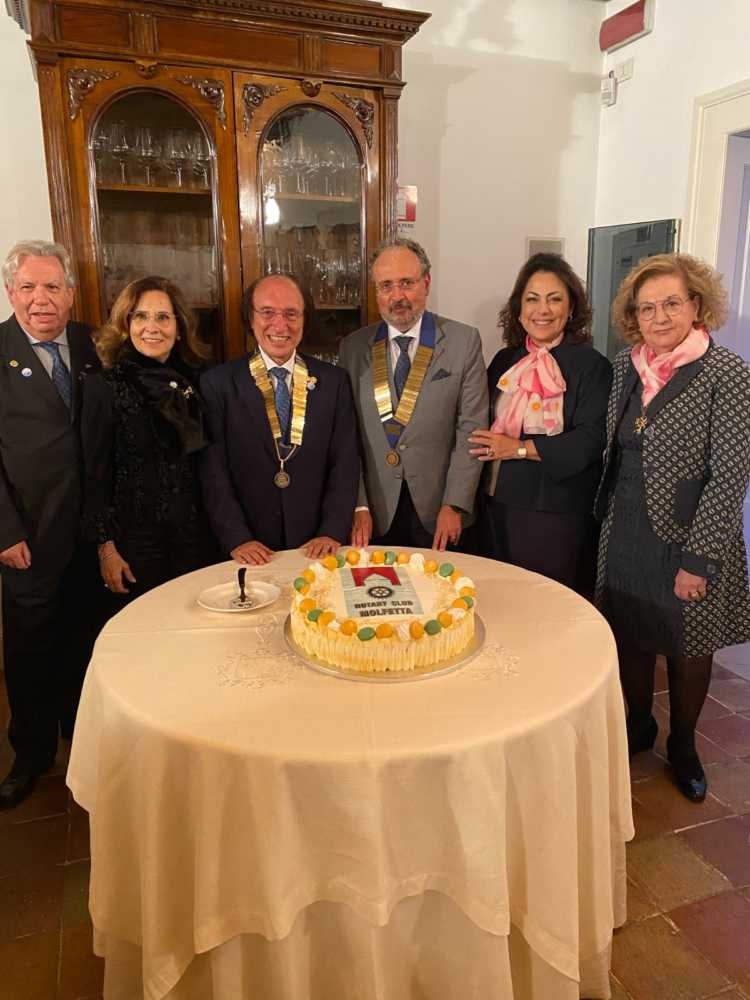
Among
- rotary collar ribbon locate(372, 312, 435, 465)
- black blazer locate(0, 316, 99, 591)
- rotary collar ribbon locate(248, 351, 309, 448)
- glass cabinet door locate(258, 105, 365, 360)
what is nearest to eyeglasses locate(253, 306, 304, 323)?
rotary collar ribbon locate(248, 351, 309, 448)

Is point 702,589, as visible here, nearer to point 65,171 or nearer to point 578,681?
point 578,681

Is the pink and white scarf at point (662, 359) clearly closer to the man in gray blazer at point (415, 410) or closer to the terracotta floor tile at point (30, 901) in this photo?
the man in gray blazer at point (415, 410)

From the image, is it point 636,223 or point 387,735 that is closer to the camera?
point 387,735

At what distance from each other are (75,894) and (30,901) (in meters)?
0.10

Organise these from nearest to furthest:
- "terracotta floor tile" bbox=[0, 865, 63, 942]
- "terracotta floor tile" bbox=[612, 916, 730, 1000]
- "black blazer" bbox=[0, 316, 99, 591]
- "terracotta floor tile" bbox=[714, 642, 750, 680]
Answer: "terracotta floor tile" bbox=[612, 916, 730, 1000], "terracotta floor tile" bbox=[0, 865, 63, 942], "black blazer" bbox=[0, 316, 99, 591], "terracotta floor tile" bbox=[714, 642, 750, 680]

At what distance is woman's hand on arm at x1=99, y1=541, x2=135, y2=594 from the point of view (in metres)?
2.13

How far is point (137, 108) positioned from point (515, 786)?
2.45 metres

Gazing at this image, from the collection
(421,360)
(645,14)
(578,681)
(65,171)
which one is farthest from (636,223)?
(578,681)

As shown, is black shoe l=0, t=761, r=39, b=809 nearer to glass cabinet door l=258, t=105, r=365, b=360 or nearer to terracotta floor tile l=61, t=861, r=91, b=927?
terracotta floor tile l=61, t=861, r=91, b=927

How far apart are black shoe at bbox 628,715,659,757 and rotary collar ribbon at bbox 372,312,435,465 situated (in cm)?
115

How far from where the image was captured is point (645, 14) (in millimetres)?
3264

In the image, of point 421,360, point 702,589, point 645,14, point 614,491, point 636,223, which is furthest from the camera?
point 636,223

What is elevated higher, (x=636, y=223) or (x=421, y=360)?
(x=636, y=223)

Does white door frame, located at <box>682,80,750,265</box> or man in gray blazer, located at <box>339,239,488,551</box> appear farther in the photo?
white door frame, located at <box>682,80,750,265</box>
